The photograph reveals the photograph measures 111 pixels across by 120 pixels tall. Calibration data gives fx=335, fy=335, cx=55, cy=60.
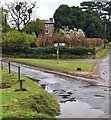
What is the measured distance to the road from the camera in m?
14.6

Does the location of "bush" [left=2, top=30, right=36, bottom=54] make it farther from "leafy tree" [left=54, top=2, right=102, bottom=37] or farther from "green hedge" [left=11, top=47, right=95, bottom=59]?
"leafy tree" [left=54, top=2, right=102, bottom=37]

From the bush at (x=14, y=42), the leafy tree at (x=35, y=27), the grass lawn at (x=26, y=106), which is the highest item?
the leafy tree at (x=35, y=27)

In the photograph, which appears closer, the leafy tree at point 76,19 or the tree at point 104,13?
the leafy tree at point 76,19

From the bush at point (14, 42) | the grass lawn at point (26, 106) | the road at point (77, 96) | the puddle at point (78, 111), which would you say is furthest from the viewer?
the bush at point (14, 42)

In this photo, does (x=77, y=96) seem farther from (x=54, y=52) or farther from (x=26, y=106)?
(x=54, y=52)

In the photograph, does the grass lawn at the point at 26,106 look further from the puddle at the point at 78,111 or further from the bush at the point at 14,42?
the bush at the point at 14,42

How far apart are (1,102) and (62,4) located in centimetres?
7618

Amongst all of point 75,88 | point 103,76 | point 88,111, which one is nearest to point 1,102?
point 88,111

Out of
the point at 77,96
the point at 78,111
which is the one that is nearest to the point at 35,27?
the point at 77,96

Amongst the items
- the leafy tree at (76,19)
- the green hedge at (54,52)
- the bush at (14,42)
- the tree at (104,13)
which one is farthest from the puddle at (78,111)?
the tree at (104,13)

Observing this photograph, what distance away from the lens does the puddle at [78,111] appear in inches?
553

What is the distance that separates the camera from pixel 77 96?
61.4 ft

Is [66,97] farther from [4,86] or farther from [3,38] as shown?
[3,38]

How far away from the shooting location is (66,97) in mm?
18484
